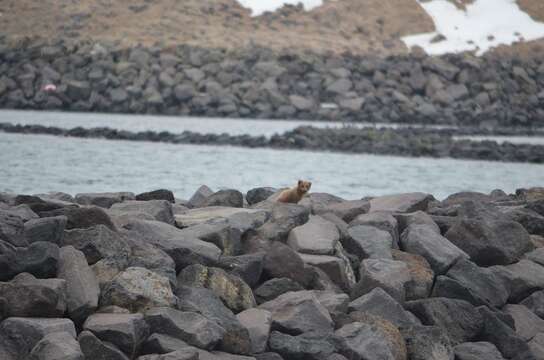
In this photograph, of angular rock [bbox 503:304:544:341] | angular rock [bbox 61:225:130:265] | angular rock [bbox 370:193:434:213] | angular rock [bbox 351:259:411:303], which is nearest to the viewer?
angular rock [bbox 61:225:130:265]

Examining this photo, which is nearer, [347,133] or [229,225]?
[229,225]

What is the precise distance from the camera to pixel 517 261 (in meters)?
9.05

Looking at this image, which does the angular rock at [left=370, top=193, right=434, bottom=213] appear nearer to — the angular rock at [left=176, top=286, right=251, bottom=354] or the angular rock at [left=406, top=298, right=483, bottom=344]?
the angular rock at [left=406, top=298, right=483, bottom=344]

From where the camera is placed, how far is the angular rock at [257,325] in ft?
21.8

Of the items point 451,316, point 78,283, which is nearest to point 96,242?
point 78,283

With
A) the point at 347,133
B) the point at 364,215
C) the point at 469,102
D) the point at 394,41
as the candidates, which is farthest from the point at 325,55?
the point at 364,215

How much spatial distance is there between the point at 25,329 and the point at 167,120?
27.7m

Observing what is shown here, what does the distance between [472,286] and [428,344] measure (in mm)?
1254

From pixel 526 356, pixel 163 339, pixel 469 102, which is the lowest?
pixel 469 102

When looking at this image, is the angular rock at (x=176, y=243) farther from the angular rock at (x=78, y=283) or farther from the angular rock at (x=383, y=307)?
the angular rock at (x=383, y=307)

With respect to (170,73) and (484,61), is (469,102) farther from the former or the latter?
(170,73)

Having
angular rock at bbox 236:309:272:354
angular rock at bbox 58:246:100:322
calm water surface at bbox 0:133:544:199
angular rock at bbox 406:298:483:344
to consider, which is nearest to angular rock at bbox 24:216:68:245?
angular rock at bbox 58:246:100:322

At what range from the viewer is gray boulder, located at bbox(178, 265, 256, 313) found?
7.04 m

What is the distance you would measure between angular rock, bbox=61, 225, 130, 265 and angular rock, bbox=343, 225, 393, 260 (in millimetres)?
2189
